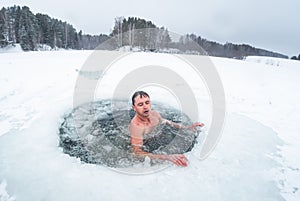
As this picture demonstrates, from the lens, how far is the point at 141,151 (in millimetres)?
2301

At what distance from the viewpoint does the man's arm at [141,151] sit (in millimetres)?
1848

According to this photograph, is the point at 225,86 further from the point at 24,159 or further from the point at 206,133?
the point at 24,159

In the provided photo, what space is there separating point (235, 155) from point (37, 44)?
28150 millimetres

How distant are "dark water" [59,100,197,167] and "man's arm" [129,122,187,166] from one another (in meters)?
0.09

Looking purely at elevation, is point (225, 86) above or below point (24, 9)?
below

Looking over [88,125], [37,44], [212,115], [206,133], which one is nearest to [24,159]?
[88,125]

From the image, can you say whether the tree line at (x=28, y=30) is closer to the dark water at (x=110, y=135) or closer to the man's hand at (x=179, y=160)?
the dark water at (x=110, y=135)

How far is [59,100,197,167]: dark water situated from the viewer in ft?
7.47

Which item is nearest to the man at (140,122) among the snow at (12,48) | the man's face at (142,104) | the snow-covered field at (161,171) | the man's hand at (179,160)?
the man's face at (142,104)

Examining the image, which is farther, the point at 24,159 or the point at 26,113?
the point at 26,113

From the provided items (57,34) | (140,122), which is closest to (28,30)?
(57,34)

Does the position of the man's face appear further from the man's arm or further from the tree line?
the tree line

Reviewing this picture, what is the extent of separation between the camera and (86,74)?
5.56 metres

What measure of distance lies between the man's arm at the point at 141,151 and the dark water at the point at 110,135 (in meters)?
0.09
